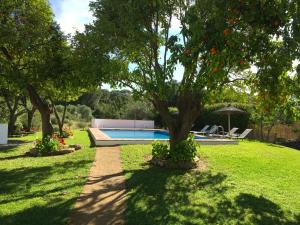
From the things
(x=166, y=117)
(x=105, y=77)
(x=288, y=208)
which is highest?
(x=105, y=77)

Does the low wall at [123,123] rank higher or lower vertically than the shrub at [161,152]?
higher

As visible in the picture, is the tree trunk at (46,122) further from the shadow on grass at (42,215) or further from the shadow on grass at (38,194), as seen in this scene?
the shadow on grass at (42,215)

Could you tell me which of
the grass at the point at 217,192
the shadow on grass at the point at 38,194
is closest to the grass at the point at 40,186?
the shadow on grass at the point at 38,194

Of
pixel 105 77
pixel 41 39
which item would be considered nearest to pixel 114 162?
pixel 105 77

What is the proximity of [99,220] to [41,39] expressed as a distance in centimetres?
1076

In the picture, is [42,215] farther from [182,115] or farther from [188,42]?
[182,115]

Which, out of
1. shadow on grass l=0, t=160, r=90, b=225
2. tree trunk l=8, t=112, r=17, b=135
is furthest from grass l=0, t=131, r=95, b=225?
tree trunk l=8, t=112, r=17, b=135

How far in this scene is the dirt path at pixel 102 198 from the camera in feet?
23.8

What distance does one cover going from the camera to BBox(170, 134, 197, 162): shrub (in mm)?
12711

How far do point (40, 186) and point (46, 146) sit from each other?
20.8 feet

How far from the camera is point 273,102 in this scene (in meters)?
9.35

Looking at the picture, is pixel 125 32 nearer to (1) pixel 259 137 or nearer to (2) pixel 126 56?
(2) pixel 126 56

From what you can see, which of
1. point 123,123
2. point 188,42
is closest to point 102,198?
point 188,42

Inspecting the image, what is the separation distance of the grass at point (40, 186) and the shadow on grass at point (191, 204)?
1480mm
